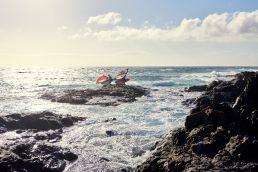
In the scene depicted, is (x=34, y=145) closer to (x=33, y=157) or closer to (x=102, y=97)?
(x=33, y=157)

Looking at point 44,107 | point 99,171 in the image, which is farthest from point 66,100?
point 99,171

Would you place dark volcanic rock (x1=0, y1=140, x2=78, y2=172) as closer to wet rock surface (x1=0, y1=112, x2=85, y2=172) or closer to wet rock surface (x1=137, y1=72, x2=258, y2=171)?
wet rock surface (x1=0, y1=112, x2=85, y2=172)

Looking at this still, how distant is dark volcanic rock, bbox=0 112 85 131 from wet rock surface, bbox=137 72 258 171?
14.3m

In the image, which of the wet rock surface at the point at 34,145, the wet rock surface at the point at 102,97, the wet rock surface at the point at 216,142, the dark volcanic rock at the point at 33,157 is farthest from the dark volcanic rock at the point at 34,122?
the wet rock surface at the point at 102,97

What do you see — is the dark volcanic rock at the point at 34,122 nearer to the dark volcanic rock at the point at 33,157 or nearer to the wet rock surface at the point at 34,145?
the wet rock surface at the point at 34,145

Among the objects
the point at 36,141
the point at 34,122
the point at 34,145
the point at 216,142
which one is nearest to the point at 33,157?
the point at 34,145

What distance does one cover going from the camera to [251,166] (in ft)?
47.0

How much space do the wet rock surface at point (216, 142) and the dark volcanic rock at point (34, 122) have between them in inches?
563

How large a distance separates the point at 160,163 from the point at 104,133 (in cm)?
1256

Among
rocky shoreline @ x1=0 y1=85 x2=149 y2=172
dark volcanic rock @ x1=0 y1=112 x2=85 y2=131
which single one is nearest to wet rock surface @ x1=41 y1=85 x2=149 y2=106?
rocky shoreline @ x1=0 y1=85 x2=149 y2=172

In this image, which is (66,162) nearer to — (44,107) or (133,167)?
(133,167)

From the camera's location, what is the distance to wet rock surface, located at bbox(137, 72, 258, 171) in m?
15.1

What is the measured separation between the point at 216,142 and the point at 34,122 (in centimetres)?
1851

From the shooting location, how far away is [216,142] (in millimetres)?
16703
